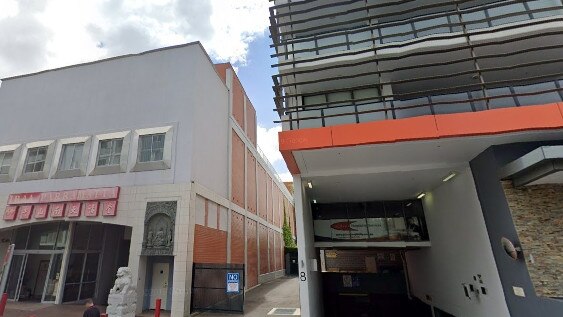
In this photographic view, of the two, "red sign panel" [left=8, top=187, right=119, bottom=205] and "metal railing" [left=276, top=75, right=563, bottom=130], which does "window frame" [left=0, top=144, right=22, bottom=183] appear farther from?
"metal railing" [left=276, top=75, right=563, bottom=130]

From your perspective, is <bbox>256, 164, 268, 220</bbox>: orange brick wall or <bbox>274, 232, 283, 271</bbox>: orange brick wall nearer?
<bbox>256, 164, 268, 220</bbox>: orange brick wall

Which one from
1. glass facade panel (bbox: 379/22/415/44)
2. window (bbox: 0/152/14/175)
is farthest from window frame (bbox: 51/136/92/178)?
glass facade panel (bbox: 379/22/415/44)

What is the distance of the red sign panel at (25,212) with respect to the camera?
15263 millimetres

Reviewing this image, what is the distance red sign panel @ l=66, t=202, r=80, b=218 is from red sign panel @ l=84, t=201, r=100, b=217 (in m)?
0.42

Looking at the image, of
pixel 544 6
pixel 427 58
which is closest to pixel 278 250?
pixel 427 58

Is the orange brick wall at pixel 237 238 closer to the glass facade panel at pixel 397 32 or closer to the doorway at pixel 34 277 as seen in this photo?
the doorway at pixel 34 277

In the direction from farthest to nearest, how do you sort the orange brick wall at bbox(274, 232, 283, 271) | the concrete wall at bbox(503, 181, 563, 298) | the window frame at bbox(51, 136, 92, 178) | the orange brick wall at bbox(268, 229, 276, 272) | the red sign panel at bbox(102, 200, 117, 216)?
the orange brick wall at bbox(274, 232, 283, 271) < the orange brick wall at bbox(268, 229, 276, 272) < the window frame at bbox(51, 136, 92, 178) < the red sign panel at bbox(102, 200, 117, 216) < the concrete wall at bbox(503, 181, 563, 298)

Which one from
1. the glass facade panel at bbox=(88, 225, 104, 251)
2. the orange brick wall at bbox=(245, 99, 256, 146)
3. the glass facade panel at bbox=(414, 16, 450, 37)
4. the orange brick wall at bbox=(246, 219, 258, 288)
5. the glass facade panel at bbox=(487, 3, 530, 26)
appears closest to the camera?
the glass facade panel at bbox=(487, 3, 530, 26)

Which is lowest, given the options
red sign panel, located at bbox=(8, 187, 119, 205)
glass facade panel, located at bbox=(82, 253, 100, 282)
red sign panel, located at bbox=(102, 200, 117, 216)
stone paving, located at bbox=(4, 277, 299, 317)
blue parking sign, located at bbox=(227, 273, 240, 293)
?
stone paving, located at bbox=(4, 277, 299, 317)

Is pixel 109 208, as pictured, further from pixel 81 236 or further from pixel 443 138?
pixel 443 138

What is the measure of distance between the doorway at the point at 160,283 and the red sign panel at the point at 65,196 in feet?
13.5

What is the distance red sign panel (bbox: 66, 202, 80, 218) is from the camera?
14.4 metres

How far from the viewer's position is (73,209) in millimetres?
14578

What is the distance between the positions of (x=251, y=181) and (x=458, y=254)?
54.6ft
